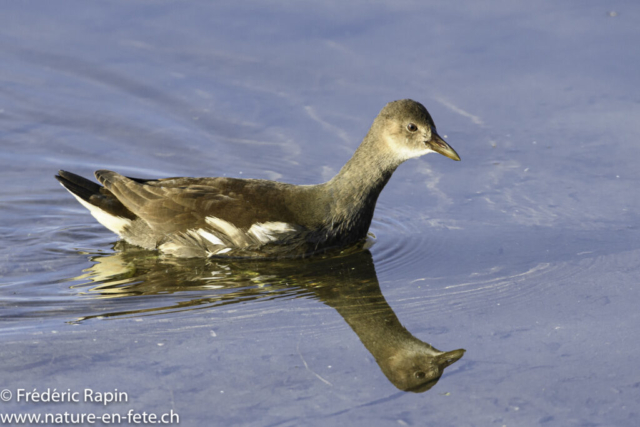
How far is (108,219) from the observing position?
A: 7879mm

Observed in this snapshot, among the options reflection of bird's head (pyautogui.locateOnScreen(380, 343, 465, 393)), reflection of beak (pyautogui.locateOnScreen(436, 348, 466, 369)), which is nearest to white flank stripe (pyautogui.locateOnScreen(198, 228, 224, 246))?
reflection of bird's head (pyautogui.locateOnScreen(380, 343, 465, 393))

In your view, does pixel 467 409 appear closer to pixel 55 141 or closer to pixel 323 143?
pixel 323 143

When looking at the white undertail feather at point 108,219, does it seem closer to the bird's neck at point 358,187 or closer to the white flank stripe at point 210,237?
the white flank stripe at point 210,237

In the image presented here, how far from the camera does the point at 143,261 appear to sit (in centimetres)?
762

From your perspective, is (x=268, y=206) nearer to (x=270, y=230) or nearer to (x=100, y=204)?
(x=270, y=230)

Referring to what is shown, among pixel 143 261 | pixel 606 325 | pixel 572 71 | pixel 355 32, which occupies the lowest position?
pixel 606 325

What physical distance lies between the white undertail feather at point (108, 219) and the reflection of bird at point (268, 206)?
0.4 inches

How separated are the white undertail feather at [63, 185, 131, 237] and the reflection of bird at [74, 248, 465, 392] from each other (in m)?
0.21

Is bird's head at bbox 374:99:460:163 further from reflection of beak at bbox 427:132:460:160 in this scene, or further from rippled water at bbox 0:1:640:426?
rippled water at bbox 0:1:640:426

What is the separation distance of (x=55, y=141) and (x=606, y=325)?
5696 mm

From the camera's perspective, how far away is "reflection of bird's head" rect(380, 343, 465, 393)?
5492 millimetres

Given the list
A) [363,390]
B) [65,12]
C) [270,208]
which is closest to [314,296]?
[270,208]

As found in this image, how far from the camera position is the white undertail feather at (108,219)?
7844 mm

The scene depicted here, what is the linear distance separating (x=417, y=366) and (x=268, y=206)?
230 centimetres
